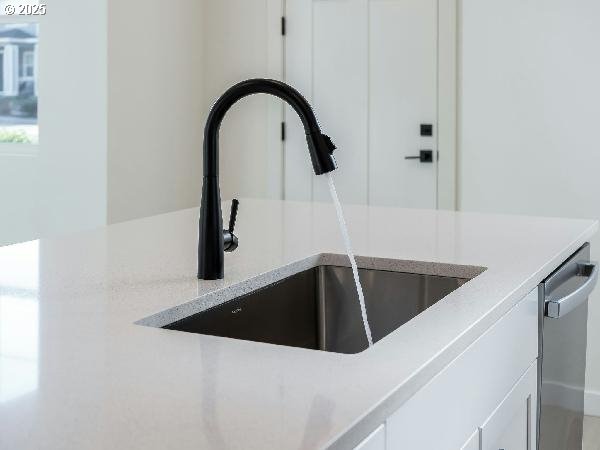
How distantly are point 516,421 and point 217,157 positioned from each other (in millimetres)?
Answer: 758

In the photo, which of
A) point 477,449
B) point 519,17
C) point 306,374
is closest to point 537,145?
point 519,17

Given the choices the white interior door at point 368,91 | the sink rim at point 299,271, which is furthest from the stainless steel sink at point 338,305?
the white interior door at point 368,91

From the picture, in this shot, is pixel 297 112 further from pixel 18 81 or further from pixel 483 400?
pixel 18 81

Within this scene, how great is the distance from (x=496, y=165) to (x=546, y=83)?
17.7 inches

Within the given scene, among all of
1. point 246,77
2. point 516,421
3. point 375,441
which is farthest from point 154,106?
point 375,441

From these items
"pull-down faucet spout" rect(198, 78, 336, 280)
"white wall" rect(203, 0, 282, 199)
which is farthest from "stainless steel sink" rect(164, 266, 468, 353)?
"white wall" rect(203, 0, 282, 199)

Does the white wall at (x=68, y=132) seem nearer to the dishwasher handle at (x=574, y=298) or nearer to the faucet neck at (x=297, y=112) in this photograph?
the dishwasher handle at (x=574, y=298)

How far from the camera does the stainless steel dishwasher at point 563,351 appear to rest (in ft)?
6.21

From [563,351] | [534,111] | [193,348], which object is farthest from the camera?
[534,111]

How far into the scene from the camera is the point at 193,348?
1167 mm

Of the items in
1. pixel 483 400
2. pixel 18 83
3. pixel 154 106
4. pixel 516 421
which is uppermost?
pixel 18 83

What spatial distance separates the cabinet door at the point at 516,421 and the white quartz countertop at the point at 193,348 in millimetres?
189

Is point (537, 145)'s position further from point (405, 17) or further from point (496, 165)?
point (405, 17)

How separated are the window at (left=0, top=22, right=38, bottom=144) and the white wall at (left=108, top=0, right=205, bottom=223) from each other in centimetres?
69
